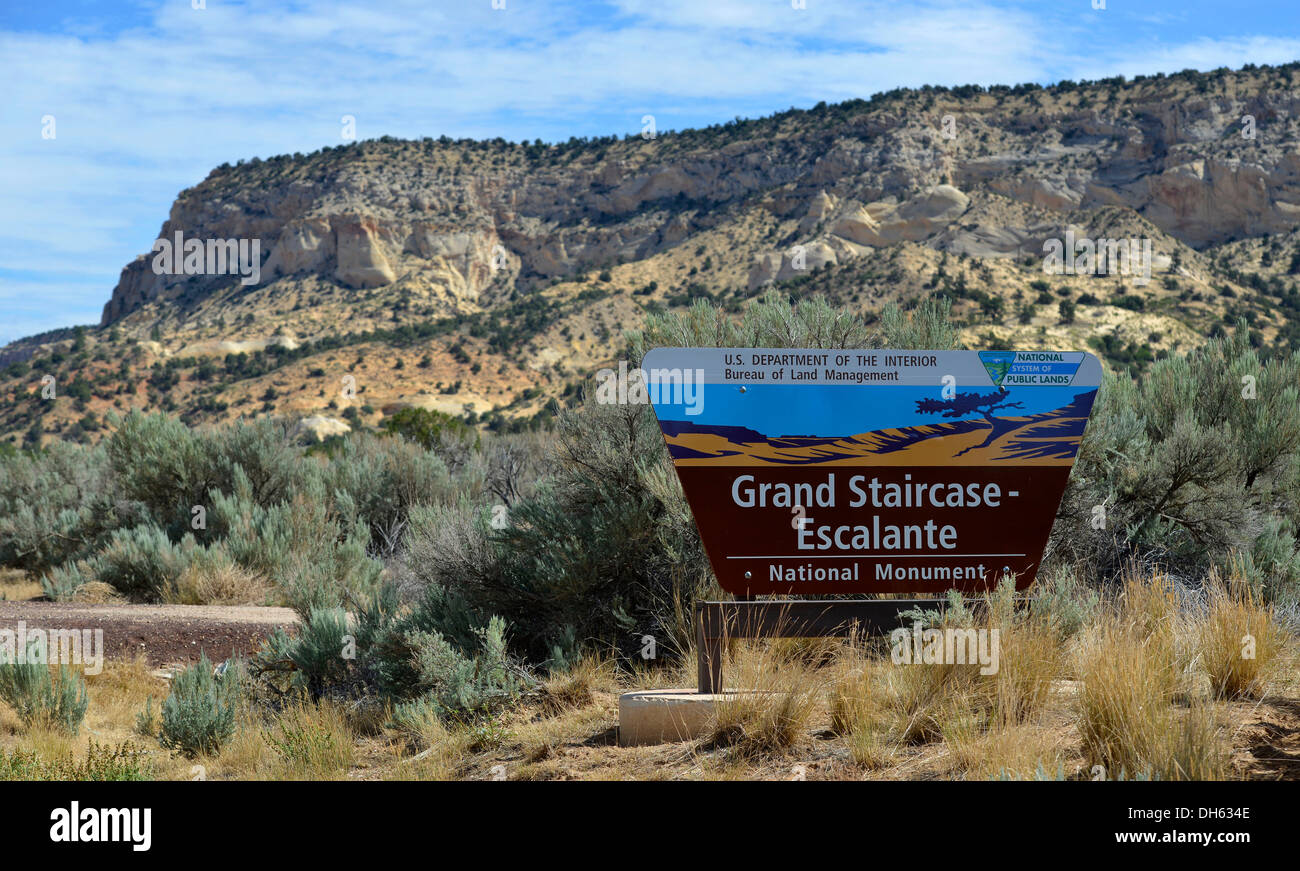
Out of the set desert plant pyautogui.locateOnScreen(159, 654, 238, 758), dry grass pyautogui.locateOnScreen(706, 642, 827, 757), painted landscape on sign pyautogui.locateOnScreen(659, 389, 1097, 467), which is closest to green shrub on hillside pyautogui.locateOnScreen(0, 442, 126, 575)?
desert plant pyautogui.locateOnScreen(159, 654, 238, 758)

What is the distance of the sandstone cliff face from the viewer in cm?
6488

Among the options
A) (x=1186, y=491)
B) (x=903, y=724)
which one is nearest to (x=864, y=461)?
(x=903, y=724)

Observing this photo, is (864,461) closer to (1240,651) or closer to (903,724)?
(903,724)

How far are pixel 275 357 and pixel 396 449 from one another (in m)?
53.1

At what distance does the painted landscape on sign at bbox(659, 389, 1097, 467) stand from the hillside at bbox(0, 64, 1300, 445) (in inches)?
1296

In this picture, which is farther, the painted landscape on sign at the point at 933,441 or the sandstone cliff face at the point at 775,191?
the sandstone cliff face at the point at 775,191

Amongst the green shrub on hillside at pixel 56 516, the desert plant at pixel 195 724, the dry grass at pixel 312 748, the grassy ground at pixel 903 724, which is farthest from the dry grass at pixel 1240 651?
the green shrub on hillside at pixel 56 516

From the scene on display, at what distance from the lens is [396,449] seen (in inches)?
589

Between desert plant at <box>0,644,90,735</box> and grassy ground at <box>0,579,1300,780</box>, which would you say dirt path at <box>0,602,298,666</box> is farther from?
grassy ground at <box>0,579,1300,780</box>

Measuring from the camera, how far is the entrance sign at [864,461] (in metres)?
4.76

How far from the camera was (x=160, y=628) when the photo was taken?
28.6ft

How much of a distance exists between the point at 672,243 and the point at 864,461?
77431 millimetres

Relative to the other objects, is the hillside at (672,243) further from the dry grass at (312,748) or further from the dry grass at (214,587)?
the dry grass at (312,748)
